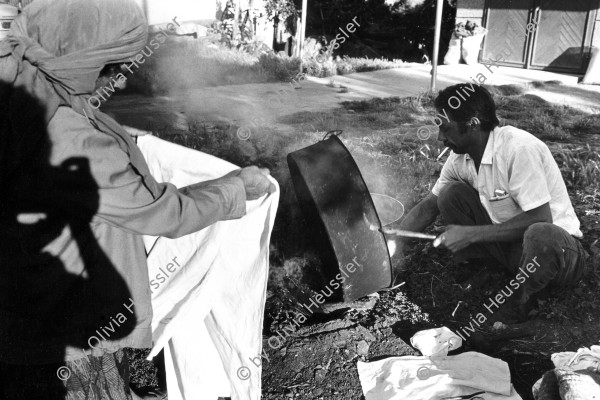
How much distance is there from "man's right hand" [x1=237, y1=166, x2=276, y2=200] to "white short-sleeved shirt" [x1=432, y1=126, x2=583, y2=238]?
5.23 feet

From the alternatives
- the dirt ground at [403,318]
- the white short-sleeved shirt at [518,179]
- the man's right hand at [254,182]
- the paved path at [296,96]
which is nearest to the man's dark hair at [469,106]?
the white short-sleeved shirt at [518,179]

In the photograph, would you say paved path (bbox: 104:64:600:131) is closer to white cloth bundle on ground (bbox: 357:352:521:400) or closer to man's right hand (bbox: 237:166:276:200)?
white cloth bundle on ground (bbox: 357:352:521:400)

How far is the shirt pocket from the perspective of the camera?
332 centimetres

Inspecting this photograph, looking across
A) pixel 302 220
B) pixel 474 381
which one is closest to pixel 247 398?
pixel 474 381

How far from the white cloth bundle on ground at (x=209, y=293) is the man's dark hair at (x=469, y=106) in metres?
1.39

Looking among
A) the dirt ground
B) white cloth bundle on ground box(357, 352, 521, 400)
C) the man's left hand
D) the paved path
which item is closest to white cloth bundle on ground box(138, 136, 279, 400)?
the dirt ground

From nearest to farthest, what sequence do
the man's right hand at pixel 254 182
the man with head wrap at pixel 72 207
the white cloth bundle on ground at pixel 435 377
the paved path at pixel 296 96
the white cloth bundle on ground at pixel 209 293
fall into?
the man with head wrap at pixel 72 207, the man's right hand at pixel 254 182, the white cloth bundle on ground at pixel 209 293, the white cloth bundle on ground at pixel 435 377, the paved path at pixel 296 96

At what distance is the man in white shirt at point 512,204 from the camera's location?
3129mm

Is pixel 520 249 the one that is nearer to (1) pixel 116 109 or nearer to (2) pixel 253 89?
(1) pixel 116 109

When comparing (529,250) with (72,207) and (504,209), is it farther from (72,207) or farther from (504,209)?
(72,207)

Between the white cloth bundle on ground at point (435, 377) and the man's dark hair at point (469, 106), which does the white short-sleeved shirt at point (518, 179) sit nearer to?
the man's dark hair at point (469, 106)

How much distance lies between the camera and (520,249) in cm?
335

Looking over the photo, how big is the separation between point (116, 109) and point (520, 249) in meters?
5.81

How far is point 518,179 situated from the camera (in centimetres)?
314
